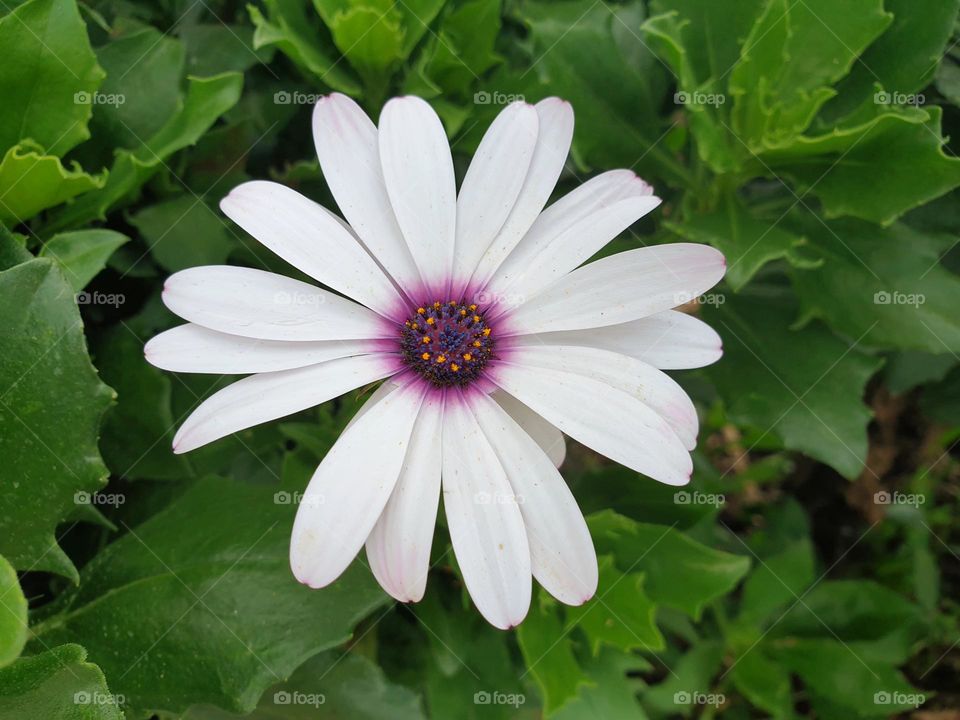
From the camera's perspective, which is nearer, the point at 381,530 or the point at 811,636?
the point at 381,530

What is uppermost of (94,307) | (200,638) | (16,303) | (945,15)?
(945,15)

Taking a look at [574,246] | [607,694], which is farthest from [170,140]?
[607,694]

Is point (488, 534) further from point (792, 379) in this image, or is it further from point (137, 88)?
point (137, 88)

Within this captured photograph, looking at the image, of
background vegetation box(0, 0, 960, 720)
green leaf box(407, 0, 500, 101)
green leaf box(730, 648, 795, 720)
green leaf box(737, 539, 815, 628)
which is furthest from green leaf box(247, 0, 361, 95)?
green leaf box(730, 648, 795, 720)

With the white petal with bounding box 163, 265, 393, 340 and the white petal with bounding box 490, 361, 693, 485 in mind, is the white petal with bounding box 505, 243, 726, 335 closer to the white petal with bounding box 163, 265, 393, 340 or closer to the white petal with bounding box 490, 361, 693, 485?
the white petal with bounding box 490, 361, 693, 485

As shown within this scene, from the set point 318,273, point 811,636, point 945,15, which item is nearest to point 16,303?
point 318,273

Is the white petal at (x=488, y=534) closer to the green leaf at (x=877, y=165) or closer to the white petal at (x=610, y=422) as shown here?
the white petal at (x=610, y=422)

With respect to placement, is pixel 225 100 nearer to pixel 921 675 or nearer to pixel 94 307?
pixel 94 307
